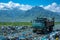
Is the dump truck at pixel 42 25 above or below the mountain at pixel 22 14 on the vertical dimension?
below

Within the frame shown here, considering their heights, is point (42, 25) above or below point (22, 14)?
below

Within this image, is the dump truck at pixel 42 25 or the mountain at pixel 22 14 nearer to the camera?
the mountain at pixel 22 14

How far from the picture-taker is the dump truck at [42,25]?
6266mm

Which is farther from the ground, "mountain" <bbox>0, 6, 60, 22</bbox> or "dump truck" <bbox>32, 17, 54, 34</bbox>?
"mountain" <bbox>0, 6, 60, 22</bbox>

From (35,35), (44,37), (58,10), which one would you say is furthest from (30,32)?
(58,10)

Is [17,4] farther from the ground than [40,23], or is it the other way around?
[17,4]

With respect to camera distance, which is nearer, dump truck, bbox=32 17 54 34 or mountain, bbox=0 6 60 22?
mountain, bbox=0 6 60 22

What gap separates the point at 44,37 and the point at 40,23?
23.7 inches

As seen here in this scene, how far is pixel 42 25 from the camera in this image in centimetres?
626

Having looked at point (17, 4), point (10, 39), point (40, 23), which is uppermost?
point (17, 4)

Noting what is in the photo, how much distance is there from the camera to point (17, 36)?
5.96 m

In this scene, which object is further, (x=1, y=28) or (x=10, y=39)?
(x=1, y=28)

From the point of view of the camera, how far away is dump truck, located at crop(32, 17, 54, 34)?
6.27m

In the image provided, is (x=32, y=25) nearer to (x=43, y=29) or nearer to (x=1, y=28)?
(x=43, y=29)
